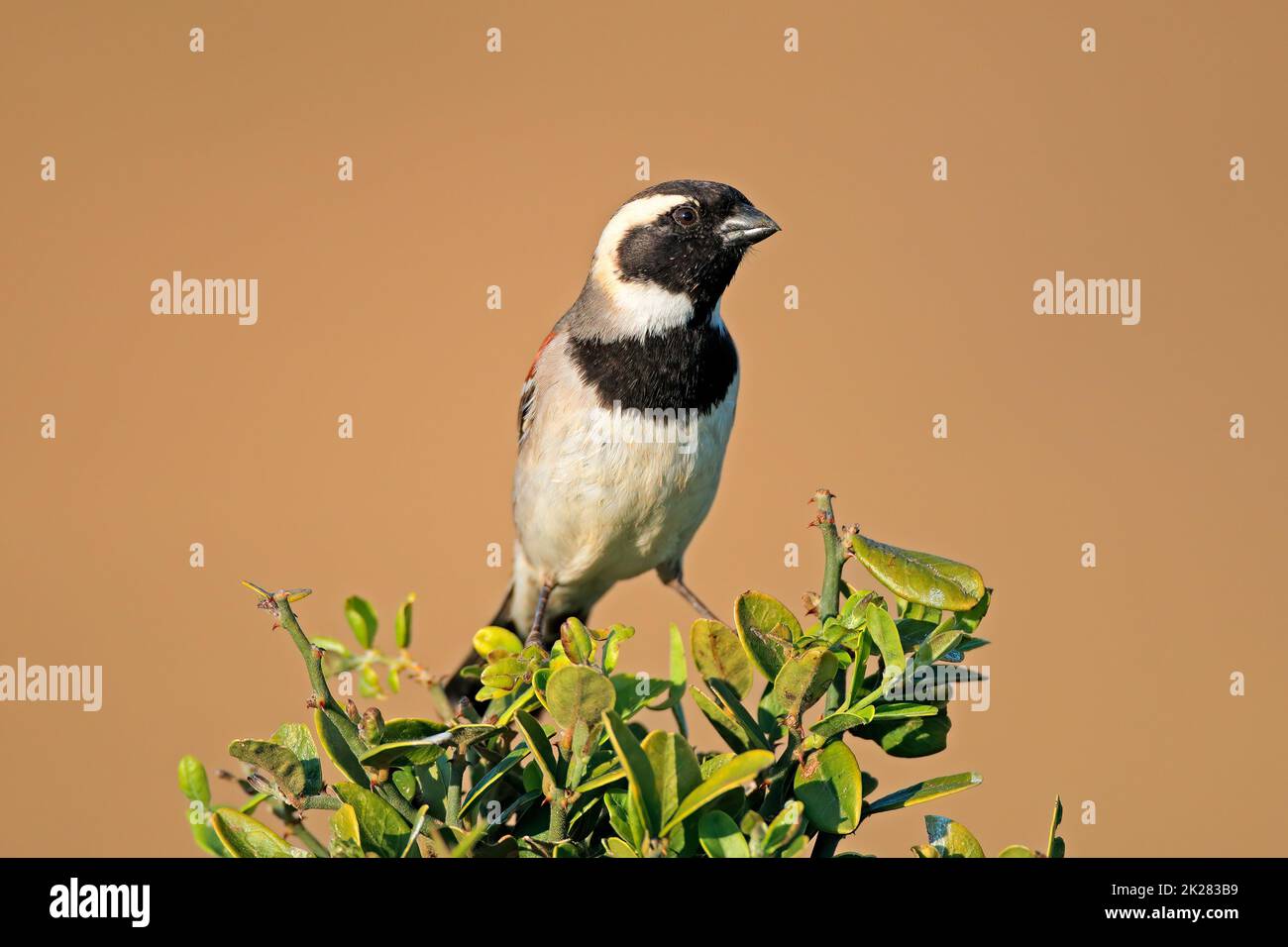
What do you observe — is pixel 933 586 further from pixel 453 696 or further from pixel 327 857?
pixel 453 696

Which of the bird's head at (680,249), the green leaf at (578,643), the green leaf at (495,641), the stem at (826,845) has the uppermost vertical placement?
the bird's head at (680,249)

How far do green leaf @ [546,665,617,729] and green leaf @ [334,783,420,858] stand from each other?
0.62 ft

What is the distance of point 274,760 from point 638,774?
0.40 metres

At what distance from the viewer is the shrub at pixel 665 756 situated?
3.54ft

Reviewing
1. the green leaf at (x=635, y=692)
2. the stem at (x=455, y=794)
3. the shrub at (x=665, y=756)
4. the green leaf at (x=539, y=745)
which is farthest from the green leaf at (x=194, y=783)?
the green leaf at (x=635, y=692)

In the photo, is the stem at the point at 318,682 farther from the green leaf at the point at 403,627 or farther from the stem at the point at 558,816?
the green leaf at the point at 403,627

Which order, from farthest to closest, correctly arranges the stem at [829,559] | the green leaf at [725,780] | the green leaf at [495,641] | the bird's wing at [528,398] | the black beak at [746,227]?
the bird's wing at [528,398]
the black beak at [746,227]
the green leaf at [495,641]
the stem at [829,559]
the green leaf at [725,780]

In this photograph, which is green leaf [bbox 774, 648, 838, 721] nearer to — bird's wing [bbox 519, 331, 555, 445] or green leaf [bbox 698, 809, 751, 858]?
green leaf [bbox 698, 809, 751, 858]

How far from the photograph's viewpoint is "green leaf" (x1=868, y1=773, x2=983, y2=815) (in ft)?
3.95

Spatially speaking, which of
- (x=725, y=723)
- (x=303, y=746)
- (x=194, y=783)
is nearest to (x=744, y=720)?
(x=725, y=723)

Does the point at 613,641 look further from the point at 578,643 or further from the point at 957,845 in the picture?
the point at 957,845

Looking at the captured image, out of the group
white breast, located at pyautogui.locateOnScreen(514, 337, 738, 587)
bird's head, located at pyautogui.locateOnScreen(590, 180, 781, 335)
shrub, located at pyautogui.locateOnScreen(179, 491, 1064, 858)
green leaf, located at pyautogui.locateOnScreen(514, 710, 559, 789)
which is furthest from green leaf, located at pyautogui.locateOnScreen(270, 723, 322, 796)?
bird's head, located at pyautogui.locateOnScreen(590, 180, 781, 335)

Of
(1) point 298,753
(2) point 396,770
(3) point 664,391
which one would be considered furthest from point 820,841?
(3) point 664,391

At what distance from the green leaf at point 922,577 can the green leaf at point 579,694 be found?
12.2 inches
